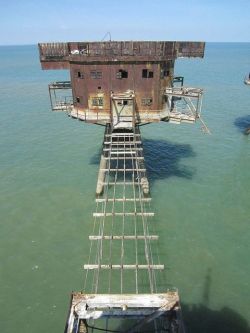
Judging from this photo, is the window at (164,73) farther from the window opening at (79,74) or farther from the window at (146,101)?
the window opening at (79,74)

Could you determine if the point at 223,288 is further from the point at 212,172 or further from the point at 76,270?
the point at 212,172

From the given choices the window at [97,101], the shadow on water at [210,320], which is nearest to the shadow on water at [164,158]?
the window at [97,101]

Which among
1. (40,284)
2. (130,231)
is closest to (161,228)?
(130,231)

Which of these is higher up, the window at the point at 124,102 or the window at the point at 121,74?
the window at the point at 121,74

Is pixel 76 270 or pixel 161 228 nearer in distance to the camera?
pixel 76 270

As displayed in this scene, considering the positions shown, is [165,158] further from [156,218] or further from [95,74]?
[95,74]

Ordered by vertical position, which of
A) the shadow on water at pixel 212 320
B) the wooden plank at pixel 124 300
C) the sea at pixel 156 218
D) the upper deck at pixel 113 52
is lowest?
the shadow on water at pixel 212 320

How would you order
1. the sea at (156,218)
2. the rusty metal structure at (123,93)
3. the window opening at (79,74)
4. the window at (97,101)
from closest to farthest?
the sea at (156,218), the rusty metal structure at (123,93), the window opening at (79,74), the window at (97,101)
